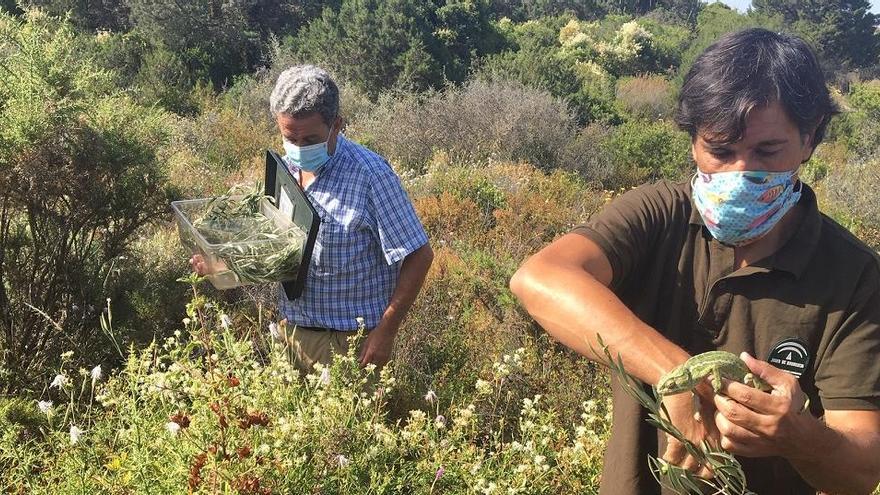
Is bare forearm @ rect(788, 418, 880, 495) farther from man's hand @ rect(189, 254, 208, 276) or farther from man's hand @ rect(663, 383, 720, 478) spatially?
man's hand @ rect(189, 254, 208, 276)

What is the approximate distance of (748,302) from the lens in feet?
5.07

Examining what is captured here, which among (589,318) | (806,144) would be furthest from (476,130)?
(589,318)

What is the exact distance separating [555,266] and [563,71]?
625 inches

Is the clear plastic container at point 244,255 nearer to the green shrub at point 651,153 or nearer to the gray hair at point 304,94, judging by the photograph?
the gray hair at point 304,94

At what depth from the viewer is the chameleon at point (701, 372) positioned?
3.66ft

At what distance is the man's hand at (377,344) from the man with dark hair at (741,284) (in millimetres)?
1259

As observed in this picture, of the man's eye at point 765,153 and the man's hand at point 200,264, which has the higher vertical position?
the man's eye at point 765,153

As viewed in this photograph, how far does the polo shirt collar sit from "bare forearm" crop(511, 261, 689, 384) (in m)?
0.42

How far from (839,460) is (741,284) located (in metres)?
0.43

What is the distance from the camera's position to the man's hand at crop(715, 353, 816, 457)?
3.75 ft

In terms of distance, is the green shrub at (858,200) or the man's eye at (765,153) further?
the green shrub at (858,200)

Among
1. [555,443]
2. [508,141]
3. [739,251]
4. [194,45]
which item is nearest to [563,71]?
[508,141]

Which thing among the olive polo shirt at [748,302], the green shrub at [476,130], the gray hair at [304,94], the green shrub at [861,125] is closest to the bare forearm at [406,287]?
the gray hair at [304,94]

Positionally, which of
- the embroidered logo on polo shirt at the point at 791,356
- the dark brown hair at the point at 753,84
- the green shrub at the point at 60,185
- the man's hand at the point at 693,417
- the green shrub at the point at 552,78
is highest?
the dark brown hair at the point at 753,84
